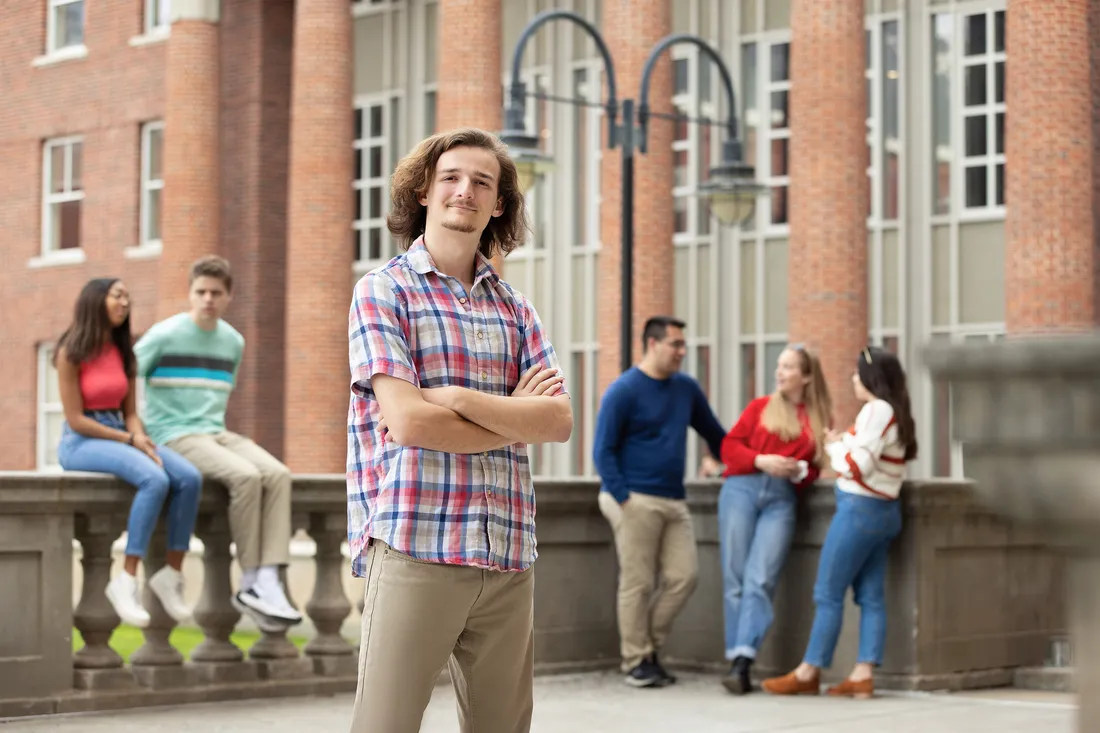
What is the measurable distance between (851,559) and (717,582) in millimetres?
1547

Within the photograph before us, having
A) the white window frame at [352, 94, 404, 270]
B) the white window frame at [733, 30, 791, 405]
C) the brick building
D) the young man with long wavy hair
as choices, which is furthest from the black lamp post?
the white window frame at [352, 94, 404, 270]

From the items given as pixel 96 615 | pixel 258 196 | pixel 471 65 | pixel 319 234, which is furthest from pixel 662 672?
pixel 258 196

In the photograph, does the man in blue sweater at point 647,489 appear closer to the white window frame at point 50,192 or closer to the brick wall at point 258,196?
the brick wall at point 258,196

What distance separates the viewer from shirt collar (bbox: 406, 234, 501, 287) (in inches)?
169

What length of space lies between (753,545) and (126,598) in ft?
11.8

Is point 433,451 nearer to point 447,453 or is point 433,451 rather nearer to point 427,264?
point 447,453

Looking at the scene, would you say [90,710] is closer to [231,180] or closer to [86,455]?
[86,455]

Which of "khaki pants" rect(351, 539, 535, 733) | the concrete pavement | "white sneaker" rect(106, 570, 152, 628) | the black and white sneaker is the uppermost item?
"khaki pants" rect(351, 539, 535, 733)

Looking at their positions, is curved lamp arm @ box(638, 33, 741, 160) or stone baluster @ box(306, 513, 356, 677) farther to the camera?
curved lamp arm @ box(638, 33, 741, 160)

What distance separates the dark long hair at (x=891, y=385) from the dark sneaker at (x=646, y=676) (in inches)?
76.3

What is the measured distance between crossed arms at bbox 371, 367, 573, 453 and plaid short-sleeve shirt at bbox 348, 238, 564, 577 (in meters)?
0.05

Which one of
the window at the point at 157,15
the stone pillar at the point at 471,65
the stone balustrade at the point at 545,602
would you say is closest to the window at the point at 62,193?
the window at the point at 157,15

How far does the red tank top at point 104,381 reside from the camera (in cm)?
897

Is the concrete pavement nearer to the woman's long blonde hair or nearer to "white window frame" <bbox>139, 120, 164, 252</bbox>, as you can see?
the woman's long blonde hair
